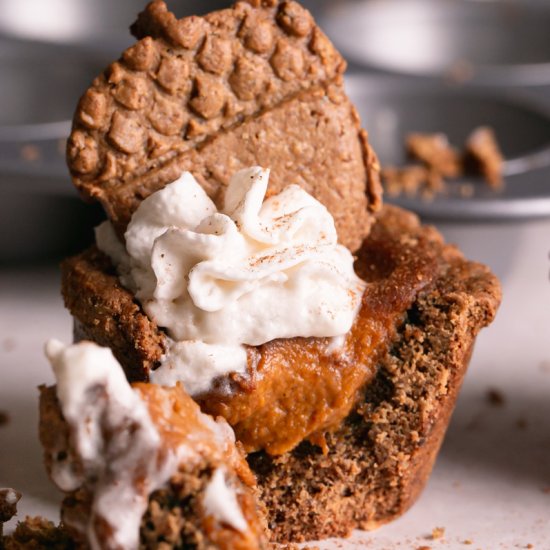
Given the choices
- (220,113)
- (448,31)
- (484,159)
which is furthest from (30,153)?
(448,31)

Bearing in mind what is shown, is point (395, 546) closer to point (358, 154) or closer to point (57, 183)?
point (358, 154)

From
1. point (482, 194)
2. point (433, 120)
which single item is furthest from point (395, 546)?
point (433, 120)

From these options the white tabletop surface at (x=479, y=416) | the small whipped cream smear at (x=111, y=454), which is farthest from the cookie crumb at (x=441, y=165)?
the small whipped cream smear at (x=111, y=454)

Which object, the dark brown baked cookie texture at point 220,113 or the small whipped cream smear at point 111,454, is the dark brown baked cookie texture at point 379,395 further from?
the small whipped cream smear at point 111,454

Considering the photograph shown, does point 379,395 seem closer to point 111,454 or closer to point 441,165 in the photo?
point 111,454

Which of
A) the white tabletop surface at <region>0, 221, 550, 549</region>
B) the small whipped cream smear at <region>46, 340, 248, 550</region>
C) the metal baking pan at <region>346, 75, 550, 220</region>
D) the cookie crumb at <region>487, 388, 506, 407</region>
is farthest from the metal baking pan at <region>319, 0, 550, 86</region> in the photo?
the small whipped cream smear at <region>46, 340, 248, 550</region>
